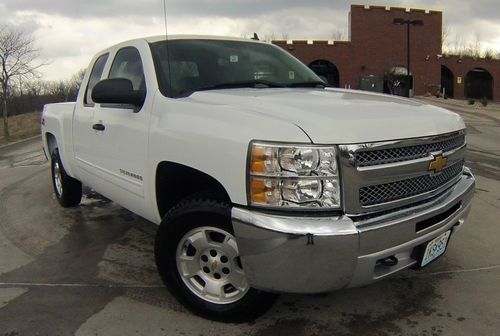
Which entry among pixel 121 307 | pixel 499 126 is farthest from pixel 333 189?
pixel 499 126

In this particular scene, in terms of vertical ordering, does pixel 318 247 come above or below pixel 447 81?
below

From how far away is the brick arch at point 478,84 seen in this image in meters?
51.1

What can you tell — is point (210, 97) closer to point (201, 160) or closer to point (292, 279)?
point (201, 160)

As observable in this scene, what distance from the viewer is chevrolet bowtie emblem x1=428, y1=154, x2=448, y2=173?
2955mm

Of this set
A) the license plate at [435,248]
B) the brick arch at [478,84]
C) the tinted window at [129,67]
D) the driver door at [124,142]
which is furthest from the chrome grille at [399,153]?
the brick arch at [478,84]

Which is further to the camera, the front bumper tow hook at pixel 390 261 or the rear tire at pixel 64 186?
the rear tire at pixel 64 186

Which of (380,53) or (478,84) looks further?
(478,84)

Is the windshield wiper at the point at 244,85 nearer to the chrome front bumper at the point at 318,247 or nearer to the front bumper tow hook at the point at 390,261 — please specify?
the chrome front bumper at the point at 318,247

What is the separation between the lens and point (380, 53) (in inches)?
1817

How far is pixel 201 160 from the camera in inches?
114

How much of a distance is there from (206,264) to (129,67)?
199 centimetres

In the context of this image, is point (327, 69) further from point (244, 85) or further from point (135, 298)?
point (135, 298)

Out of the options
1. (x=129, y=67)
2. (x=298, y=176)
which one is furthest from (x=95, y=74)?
(x=298, y=176)

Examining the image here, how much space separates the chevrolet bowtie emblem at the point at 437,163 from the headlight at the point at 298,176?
0.75 metres
